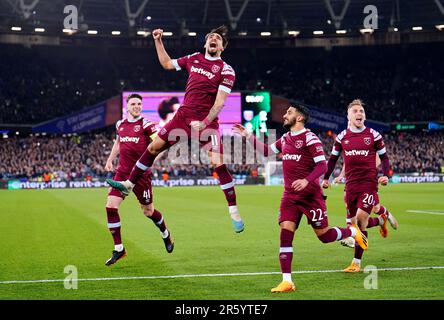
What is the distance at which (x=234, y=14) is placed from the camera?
6638 centimetres

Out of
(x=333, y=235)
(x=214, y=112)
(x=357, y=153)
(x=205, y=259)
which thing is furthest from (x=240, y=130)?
(x=205, y=259)

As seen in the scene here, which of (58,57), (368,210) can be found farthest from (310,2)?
(368,210)

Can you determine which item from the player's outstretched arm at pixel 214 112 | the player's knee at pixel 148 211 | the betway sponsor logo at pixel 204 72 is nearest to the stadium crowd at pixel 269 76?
the player's knee at pixel 148 211

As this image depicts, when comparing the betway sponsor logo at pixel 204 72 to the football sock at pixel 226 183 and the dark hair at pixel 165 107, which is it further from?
the dark hair at pixel 165 107

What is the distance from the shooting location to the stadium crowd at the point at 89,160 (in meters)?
58.3

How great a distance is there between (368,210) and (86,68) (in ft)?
196

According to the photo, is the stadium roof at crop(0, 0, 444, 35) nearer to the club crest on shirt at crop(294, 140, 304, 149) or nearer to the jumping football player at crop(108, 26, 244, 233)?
the jumping football player at crop(108, 26, 244, 233)

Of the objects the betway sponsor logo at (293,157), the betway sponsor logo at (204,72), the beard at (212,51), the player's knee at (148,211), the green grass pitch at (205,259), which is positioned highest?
the beard at (212,51)

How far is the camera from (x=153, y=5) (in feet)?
211

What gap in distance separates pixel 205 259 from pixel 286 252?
12.4ft

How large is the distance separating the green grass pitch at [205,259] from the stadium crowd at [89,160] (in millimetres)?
34713

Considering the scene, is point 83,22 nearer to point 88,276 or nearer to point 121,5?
point 121,5

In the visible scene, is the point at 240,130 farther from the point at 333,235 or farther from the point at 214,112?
the point at 333,235

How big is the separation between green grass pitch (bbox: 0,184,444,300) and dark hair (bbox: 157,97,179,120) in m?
31.7
